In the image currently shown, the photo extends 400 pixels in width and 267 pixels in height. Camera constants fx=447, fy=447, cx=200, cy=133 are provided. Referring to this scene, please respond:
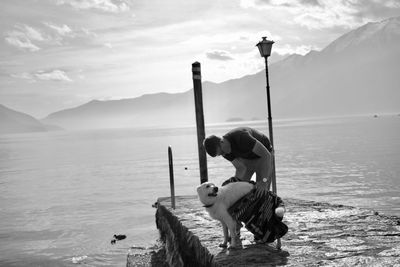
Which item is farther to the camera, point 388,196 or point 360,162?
point 360,162

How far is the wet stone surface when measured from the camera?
5.34m

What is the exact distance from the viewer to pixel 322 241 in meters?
6.24

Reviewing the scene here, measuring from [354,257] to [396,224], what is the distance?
2.16 m

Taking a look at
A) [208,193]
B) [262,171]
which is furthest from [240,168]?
[208,193]

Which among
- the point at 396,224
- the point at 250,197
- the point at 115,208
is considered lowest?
the point at 115,208

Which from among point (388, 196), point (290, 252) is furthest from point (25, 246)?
point (388, 196)

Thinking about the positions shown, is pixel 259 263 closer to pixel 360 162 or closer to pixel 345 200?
pixel 345 200

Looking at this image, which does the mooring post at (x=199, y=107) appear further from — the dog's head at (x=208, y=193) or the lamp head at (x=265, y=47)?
the dog's head at (x=208, y=193)

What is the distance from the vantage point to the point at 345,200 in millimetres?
24141

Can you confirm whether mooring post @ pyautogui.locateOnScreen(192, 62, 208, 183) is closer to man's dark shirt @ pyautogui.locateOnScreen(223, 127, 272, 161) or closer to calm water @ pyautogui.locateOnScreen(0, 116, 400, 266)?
man's dark shirt @ pyautogui.locateOnScreen(223, 127, 272, 161)

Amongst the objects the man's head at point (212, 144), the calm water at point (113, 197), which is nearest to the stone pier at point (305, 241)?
the man's head at point (212, 144)

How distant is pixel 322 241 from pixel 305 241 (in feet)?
0.77

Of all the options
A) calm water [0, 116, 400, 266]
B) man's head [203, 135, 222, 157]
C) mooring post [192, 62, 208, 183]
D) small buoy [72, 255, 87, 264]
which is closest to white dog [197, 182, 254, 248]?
man's head [203, 135, 222, 157]

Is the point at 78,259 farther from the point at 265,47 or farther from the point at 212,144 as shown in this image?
the point at 212,144
